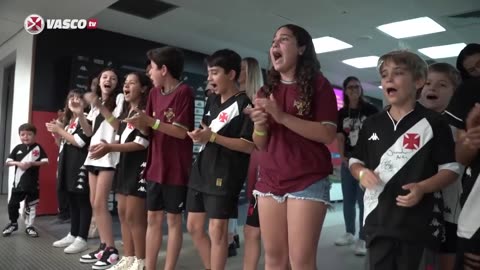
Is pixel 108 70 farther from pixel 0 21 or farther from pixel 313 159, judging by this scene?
pixel 0 21

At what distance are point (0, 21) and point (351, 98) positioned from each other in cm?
511

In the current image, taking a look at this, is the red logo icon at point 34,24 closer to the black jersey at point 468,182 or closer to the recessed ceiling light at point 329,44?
the recessed ceiling light at point 329,44

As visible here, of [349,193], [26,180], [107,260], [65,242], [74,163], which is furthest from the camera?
[26,180]

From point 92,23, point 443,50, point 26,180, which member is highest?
point 443,50

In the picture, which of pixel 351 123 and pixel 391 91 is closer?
pixel 391 91

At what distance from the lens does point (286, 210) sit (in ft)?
5.02

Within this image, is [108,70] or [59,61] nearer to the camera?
[108,70]

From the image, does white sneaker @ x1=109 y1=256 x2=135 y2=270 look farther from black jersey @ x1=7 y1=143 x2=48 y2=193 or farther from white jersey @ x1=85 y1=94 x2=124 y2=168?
black jersey @ x1=7 y1=143 x2=48 y2=193

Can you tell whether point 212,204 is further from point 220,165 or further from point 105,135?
point 105,135

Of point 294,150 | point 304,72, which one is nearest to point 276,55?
point 304,72

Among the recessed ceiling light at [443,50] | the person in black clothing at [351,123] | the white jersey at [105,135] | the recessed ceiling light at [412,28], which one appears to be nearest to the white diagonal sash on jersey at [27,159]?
the white jersey at [105,135]

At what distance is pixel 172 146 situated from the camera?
227 cm

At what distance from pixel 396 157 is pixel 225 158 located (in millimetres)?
945

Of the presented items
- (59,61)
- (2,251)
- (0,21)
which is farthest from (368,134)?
(0,21)
